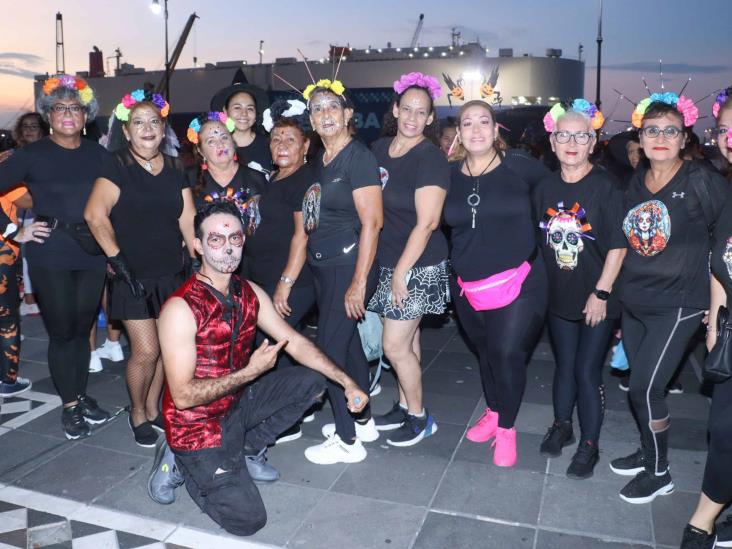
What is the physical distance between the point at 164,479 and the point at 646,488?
2.60 meters

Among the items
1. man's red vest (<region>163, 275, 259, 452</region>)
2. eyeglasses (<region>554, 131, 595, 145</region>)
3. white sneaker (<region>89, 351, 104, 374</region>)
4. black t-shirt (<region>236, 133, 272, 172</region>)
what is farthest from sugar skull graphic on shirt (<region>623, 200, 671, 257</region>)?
white sneaker (<region>89, 351, 104, 374</region>)

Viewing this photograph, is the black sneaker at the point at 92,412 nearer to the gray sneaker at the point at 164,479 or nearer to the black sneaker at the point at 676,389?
the gray sneaker at the point at 164,479

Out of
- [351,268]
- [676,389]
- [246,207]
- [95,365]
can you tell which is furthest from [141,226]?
[676,389]

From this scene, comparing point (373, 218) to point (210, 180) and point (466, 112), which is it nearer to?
point (466, 112)

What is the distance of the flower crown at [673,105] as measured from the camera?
11.1 feet

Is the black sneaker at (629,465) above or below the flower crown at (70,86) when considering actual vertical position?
below

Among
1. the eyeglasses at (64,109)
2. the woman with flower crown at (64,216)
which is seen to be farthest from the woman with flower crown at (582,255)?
the eyeglasses at (64,109)

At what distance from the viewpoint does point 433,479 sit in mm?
3721

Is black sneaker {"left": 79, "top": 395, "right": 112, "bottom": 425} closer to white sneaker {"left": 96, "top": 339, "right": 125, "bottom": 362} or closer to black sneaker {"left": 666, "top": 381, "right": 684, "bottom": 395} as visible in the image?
white sneaker {"left": 96, "top": 339, "right": 125, "bottom": 362}

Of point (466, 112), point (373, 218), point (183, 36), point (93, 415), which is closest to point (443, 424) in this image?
point (373, 218)

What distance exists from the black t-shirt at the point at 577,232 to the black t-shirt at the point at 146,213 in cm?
225

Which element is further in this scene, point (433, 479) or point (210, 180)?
point (210, 180)

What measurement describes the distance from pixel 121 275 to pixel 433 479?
7.28 feet

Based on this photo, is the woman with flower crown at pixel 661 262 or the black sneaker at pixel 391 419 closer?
the woman with flower crown at pixel 661 262
